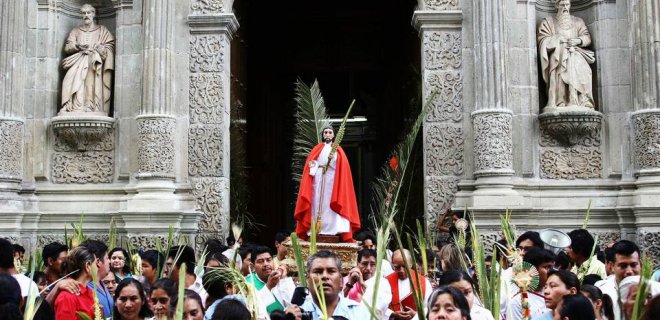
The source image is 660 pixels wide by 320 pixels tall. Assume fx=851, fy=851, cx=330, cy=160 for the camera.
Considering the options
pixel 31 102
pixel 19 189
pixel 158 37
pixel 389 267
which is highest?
pixel 158 37

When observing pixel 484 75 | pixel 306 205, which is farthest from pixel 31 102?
pixel 484 75

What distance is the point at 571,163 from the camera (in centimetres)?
1479

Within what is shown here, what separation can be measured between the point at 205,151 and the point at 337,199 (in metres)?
2.93

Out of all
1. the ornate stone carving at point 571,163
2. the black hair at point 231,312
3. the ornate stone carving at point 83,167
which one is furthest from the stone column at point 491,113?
the black hair at point 231,312

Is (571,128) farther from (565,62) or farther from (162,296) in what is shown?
(162,296)

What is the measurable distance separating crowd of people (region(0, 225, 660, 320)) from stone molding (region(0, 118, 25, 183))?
656 cm

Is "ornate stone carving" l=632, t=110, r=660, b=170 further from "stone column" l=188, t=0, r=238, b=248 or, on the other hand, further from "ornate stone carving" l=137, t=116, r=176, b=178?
"ornate stone carving" l=137, t=116, r=176, b=178

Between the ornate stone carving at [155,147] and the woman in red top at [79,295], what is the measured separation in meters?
7.67

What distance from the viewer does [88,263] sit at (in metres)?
6.44

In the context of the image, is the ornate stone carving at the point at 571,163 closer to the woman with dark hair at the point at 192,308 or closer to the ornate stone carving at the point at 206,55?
the ornate stone carving at the point at 206,55

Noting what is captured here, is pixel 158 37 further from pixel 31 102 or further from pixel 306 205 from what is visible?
pixel 306 205

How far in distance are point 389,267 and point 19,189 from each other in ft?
25.8

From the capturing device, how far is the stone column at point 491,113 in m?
14.1

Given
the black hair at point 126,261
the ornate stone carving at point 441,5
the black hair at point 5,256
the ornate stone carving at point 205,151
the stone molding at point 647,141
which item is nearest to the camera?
the black hair at point 5,256
